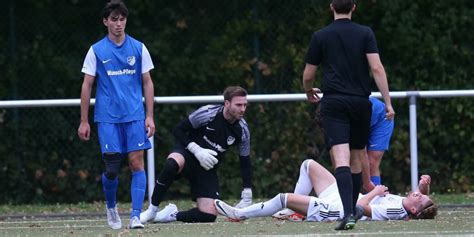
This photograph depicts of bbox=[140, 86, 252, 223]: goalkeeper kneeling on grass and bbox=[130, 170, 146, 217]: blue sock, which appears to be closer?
bbox=[130, 170, 146, 217]: blue sock

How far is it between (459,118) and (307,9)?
Result: 7.71ft

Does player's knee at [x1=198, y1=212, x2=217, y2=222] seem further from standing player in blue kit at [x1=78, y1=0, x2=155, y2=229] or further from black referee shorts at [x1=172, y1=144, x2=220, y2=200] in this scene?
standing player in blue kit at [x1=78, y1=0, x2=155, y2=229]

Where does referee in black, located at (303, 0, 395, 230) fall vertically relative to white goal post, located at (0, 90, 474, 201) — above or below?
above

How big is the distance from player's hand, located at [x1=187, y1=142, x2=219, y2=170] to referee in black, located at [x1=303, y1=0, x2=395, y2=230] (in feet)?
7.25

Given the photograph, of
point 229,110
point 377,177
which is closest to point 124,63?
point 229,110

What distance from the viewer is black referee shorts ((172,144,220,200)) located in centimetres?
1249

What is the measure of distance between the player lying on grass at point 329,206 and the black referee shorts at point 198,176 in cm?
62

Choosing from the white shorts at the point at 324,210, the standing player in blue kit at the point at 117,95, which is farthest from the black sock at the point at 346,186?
the standing player in blue kit at the point at 117,95

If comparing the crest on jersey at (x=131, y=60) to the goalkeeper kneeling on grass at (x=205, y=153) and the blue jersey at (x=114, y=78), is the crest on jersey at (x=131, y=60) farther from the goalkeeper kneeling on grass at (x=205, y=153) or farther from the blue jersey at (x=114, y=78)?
the goalkeeper kneeling on grass at (x=205, y=153)

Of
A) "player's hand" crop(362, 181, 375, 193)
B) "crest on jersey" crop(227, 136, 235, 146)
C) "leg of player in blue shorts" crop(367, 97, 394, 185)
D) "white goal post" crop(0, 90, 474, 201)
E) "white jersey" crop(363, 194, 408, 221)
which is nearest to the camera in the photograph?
"white jersey" crop(363, 194, 408, 221)

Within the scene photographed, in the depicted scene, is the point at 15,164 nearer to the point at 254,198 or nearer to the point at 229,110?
the point at 254,198

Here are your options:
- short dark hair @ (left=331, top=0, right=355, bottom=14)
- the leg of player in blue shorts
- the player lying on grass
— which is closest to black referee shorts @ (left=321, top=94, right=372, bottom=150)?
short dark hair @ (left=331, top=0, right=355, bottom=14)

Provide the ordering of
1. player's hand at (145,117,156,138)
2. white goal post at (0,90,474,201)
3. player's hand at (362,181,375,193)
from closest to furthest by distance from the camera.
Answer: player's hand at (145,117,156,138) < player's hand at (362,181,375,193) < white goal post at (0,90,474,201)

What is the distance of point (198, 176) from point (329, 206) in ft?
5.11
